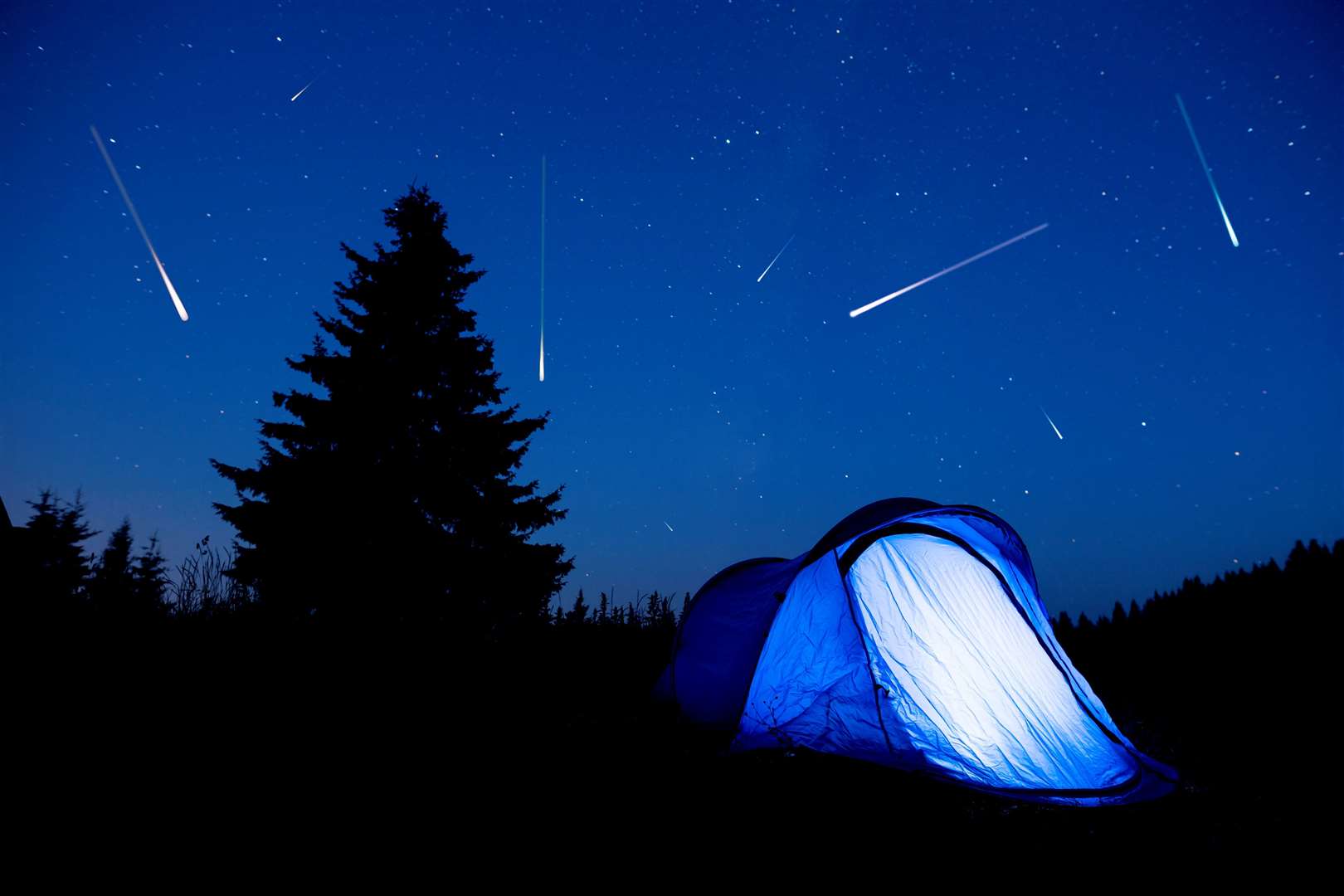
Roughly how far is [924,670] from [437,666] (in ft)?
15.5

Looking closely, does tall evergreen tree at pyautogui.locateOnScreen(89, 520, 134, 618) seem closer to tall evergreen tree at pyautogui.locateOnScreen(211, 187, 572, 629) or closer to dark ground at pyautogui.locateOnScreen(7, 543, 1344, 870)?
dark ground at pyautogui.locateOnScreen(7, 543, 1344, 870)

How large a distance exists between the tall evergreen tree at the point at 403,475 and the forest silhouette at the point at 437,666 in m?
0.05

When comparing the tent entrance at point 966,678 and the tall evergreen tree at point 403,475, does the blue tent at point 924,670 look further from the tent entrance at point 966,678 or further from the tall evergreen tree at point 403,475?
the tall evergreen tree at point 403,475

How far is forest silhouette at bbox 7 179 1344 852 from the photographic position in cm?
311

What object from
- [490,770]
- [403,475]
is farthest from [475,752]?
[403,475]

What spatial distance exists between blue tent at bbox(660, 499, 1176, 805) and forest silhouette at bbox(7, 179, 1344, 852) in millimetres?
211

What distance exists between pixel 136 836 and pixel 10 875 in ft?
1.23

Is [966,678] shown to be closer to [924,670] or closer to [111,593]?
[924,670]

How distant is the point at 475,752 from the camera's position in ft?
12.2

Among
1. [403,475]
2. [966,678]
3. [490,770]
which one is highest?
[403,475]

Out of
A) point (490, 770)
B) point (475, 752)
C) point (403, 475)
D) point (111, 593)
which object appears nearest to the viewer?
point (490, 770)

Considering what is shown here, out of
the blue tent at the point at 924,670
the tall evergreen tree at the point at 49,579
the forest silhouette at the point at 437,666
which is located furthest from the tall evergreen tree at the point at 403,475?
the blue tent at the point at 924,670

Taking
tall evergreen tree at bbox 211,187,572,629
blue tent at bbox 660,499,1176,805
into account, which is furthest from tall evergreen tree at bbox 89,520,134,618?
blue tent at bbox 660,499,1176,805

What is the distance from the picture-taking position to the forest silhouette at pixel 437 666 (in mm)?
3113
